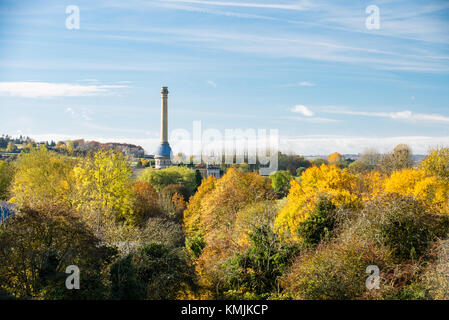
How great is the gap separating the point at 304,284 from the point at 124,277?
5684 millimetres

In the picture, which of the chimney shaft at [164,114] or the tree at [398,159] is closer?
the tree at [398,159]

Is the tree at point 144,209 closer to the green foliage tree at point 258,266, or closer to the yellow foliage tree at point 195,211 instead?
the yellow foliage tree at point 195,211

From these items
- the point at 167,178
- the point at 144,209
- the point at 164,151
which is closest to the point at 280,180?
the point at 167,178

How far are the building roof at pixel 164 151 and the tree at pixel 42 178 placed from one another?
35.8 m

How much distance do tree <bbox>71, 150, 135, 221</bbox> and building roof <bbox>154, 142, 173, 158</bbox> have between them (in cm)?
4895

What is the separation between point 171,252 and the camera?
14.5 meters

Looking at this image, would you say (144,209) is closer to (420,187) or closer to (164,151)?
(420,187)

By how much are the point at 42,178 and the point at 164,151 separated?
43.3 metres

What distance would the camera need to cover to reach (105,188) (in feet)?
89.6

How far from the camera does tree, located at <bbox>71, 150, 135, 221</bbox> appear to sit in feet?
88.0

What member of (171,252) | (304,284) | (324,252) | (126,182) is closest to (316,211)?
(324,252)

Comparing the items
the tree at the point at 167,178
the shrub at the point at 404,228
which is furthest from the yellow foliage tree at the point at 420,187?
the tree at the point at 167,178

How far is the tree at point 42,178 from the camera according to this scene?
31.5m
